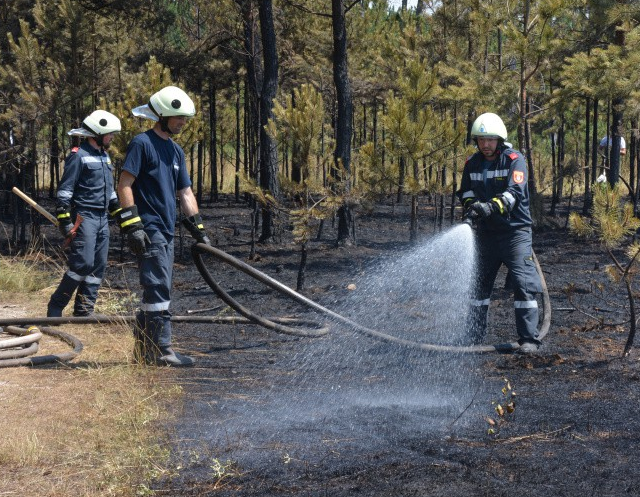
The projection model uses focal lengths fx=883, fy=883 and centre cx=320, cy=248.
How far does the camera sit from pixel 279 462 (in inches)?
164

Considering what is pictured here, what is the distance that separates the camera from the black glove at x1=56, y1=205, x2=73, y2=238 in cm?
771

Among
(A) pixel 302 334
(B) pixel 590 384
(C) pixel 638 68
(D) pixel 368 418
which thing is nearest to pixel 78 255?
(A) pixel 302 334

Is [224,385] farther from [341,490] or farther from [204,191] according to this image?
[204,191]

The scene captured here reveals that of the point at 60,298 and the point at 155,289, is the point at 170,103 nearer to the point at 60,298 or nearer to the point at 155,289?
the point at 155,289

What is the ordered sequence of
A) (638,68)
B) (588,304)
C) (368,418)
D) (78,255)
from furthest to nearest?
(638,68) → (588,304) → (78,255) → (368,418)

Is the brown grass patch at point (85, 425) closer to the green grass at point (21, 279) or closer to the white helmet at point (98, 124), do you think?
the white helmet at point (98, 124)

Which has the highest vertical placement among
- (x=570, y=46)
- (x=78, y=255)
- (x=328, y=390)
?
(x=570, y=46)

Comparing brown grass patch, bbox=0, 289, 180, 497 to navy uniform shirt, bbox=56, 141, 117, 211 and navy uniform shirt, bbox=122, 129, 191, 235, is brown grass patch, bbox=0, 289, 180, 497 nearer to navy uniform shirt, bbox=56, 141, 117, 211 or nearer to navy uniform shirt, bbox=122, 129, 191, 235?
navy uniform shirt, bbox=122, 129, 191, 235

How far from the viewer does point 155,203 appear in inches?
243

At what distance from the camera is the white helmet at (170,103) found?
604 cm

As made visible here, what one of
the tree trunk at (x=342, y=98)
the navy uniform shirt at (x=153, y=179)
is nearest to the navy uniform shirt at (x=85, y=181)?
the navy uniform shirt at (x=153, y=179)

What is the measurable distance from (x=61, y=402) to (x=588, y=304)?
5553 mm

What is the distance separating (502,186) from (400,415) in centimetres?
254

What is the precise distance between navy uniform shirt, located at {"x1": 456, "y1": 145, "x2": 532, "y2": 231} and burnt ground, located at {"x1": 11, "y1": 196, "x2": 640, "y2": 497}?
1.03m
